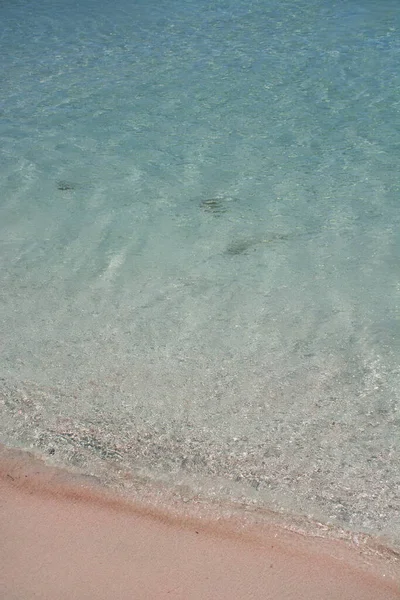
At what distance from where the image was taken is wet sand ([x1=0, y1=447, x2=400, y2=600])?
2.07 metres

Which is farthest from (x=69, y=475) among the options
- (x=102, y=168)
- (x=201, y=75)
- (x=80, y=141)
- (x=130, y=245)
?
(x=201, y=75)

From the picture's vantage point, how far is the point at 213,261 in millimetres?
3850

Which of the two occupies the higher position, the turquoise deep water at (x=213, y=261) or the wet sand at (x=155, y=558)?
the wet sand at (x=155, y=558)

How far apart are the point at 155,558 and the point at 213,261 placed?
1896 mm

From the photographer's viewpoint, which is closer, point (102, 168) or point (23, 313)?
point (23, 313)

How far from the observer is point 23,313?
11.4 ft

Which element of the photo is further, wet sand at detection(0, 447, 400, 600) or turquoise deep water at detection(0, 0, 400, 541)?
turquoise deep water at detection(0, 0, 400, 541)

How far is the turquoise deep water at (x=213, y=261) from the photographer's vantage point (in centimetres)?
266

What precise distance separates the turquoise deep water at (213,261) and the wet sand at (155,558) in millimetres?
156

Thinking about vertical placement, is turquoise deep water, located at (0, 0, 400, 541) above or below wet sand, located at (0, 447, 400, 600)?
below

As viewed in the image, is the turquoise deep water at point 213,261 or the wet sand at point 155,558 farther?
the turquoise deep water at point 213,261

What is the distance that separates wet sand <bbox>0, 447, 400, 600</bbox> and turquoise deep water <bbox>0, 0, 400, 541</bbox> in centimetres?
16

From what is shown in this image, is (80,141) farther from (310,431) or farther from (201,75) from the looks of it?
(310,431)

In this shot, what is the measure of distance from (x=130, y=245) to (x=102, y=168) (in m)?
0.99
